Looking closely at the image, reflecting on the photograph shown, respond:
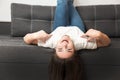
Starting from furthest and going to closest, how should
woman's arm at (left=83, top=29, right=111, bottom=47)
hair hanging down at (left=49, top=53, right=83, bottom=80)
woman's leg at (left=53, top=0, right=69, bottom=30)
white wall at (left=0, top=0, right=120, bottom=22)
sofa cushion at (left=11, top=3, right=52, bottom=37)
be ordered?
white wall at (left=0, top=0, right=120, bottom=22) < sofa cushion at (left=11, top=3, right=52, bottom=37) < woman's leg at (left=53, top=0, right=69, bottom=30) < woman's arm at (left=83, top=29, right=111, bottom=47) < hair hanging down at (left=49, top=53, right=83, bottom=80)

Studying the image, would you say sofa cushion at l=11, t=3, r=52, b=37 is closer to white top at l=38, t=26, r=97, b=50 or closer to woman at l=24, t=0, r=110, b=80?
woman at l=24, t=0, r=110, b=80

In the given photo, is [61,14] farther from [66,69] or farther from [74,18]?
[66,69]

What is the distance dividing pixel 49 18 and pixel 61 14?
0.22 meters

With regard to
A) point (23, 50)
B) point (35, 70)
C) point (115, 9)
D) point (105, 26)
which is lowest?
point (35, 70)

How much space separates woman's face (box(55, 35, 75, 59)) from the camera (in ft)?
6.08

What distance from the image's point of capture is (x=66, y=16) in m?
2.48

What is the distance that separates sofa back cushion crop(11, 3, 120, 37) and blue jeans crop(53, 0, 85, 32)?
11cm

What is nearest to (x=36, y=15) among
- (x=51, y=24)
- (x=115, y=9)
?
(x=51, y=24)

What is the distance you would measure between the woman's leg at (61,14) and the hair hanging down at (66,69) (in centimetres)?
69

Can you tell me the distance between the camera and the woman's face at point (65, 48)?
1854 millimetres

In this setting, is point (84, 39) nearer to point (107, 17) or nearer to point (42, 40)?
point (42, 40)

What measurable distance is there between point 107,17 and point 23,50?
41.8 inches

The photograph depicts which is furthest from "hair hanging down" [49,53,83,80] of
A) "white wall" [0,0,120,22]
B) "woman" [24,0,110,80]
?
"white wall" [0,0,120,22]

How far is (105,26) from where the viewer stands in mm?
2621
